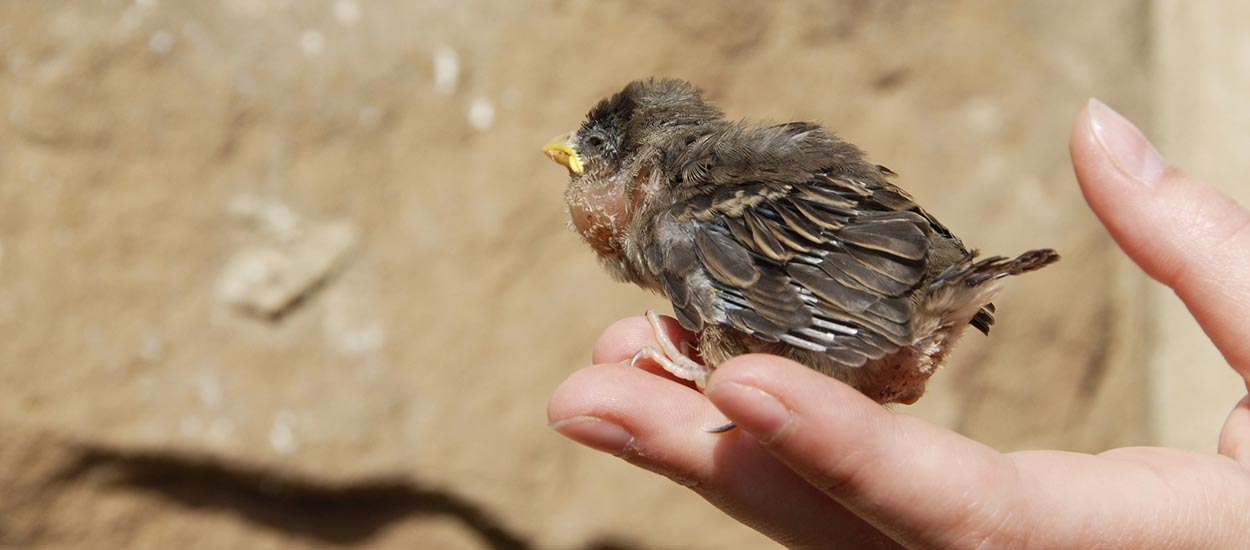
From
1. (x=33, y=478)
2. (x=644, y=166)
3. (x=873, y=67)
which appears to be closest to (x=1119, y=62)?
(x=873, y=67)

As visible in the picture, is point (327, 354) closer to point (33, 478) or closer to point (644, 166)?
point (33, 478)

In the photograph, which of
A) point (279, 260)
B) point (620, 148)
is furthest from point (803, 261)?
point (279, 260)

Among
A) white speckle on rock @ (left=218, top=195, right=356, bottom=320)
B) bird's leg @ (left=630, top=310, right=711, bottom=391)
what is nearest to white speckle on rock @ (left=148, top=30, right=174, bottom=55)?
white speckle on rock @ (left=218, top=195, right=356, bottom=320)

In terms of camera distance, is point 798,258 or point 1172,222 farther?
point 1172,222

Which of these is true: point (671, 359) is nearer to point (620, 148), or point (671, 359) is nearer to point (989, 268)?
point (620, 148)

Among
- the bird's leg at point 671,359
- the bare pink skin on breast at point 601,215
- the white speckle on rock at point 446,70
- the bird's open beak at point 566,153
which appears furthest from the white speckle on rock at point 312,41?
the bird's leg at point 671,359

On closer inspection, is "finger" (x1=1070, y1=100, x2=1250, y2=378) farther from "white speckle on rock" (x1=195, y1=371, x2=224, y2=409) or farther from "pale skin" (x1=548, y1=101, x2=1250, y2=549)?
"white speckle on rock" (x1=195, y1=371, x2=224, y2=409)
